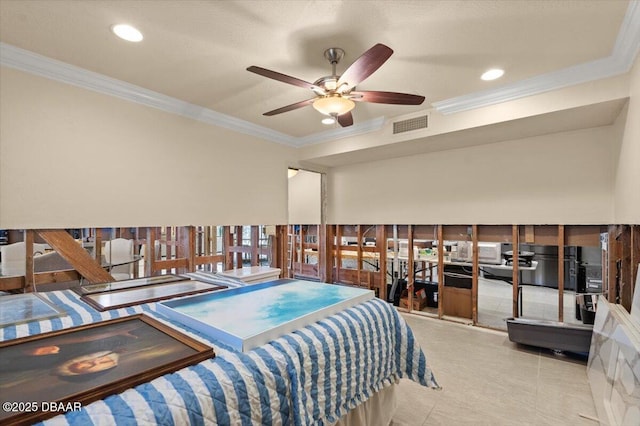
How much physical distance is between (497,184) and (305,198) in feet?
10.7

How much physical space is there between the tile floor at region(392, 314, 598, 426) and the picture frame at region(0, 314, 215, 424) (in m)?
1.75

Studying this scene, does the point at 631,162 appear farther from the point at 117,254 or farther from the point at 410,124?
the point at 117,254

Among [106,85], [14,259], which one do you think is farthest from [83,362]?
[106,85]

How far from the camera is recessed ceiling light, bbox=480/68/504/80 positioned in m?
2.59

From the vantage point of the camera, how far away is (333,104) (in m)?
2.27

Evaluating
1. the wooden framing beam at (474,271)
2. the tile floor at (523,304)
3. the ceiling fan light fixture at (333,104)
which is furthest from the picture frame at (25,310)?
the tile floor at (523,304)

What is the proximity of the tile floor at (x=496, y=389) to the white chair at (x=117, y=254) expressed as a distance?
3.01m

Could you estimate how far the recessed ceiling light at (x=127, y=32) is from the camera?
204 centimetres

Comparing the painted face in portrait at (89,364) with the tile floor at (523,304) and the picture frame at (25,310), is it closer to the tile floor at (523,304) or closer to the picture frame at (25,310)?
the picture frame at (25,310)

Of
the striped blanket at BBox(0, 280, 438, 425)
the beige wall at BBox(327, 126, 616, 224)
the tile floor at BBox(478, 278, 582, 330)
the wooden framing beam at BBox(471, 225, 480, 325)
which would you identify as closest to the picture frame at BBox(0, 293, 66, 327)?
the striped blanket at BBox(0, 280, 438, 425)

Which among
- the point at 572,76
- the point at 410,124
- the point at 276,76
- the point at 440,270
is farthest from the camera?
the point at 440,270

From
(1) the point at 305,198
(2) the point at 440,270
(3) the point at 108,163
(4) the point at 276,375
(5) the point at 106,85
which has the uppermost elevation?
(5) the point at 106,85

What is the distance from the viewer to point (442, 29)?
6.74ft

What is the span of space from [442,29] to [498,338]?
3.37m
